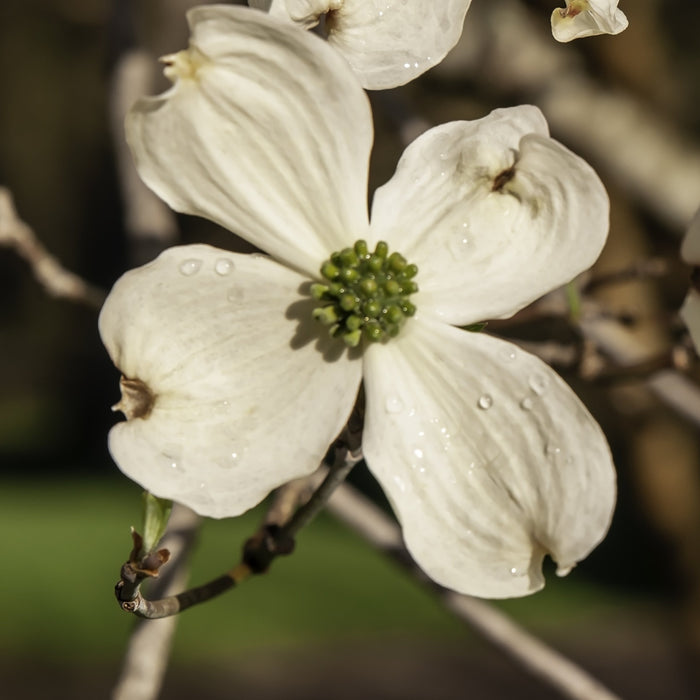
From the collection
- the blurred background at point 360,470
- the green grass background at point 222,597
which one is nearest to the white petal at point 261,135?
the blurred background at point 360,470

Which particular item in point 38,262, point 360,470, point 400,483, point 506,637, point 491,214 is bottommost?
point 360,470

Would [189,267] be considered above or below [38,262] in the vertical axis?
above

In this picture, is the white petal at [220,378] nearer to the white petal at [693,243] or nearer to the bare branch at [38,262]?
the white petal at [693,243]

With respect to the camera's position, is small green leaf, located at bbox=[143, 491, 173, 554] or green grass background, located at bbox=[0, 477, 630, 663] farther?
green grass background, located at bbox=[0, 477, 630, 663]

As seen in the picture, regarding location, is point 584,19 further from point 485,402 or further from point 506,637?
point 506,637

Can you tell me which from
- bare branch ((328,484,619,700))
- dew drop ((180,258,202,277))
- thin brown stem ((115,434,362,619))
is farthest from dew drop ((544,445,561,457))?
bare branch ((328,484,619,700))

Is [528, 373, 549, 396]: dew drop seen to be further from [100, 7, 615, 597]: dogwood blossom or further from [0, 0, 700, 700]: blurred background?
[0, 0, 700, 700]: blurred background

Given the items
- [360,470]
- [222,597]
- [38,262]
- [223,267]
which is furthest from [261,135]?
[360,470]
